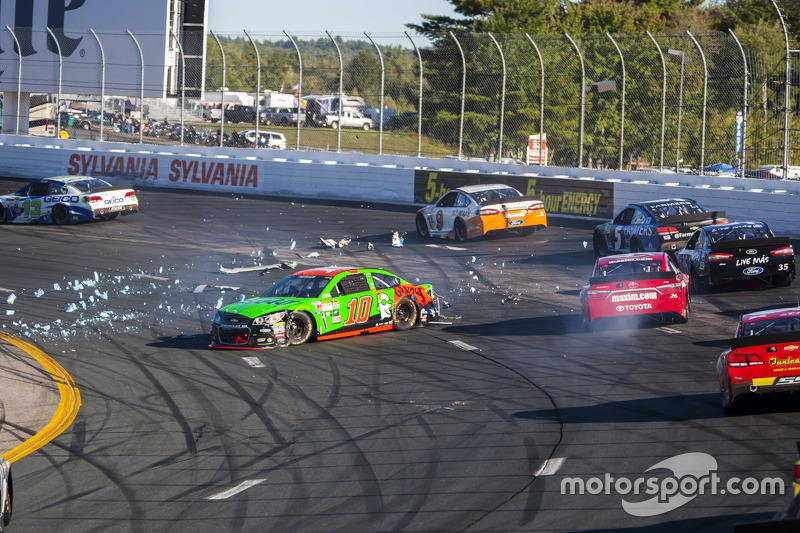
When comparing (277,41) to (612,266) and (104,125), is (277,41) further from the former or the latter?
(612,266)

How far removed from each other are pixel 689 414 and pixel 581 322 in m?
5.68

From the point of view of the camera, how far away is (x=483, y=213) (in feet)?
79.5

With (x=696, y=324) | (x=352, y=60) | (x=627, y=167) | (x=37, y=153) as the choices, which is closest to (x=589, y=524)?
(x=696, y=324)

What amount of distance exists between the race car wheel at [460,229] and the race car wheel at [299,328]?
33.8ft

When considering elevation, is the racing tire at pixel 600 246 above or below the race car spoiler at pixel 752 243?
below

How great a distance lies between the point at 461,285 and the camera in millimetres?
19609

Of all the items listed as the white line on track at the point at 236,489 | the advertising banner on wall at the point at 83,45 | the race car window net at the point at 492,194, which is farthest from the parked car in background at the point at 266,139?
the white line on track at the point at 236,489

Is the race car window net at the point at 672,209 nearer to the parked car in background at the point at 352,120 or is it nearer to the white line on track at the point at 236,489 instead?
the white line on track at the point at 236,489

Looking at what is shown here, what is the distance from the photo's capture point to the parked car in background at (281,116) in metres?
33.5

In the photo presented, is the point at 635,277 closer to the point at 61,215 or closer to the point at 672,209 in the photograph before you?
the point at 672,209

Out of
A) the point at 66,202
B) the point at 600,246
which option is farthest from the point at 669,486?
the point at 66,202

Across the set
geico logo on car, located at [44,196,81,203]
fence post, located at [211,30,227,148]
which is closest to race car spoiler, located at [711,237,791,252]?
geico logo on car, located at [44,196,81,203]

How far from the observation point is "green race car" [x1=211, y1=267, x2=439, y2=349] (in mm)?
14656

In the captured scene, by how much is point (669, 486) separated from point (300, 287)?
28.0 ft
